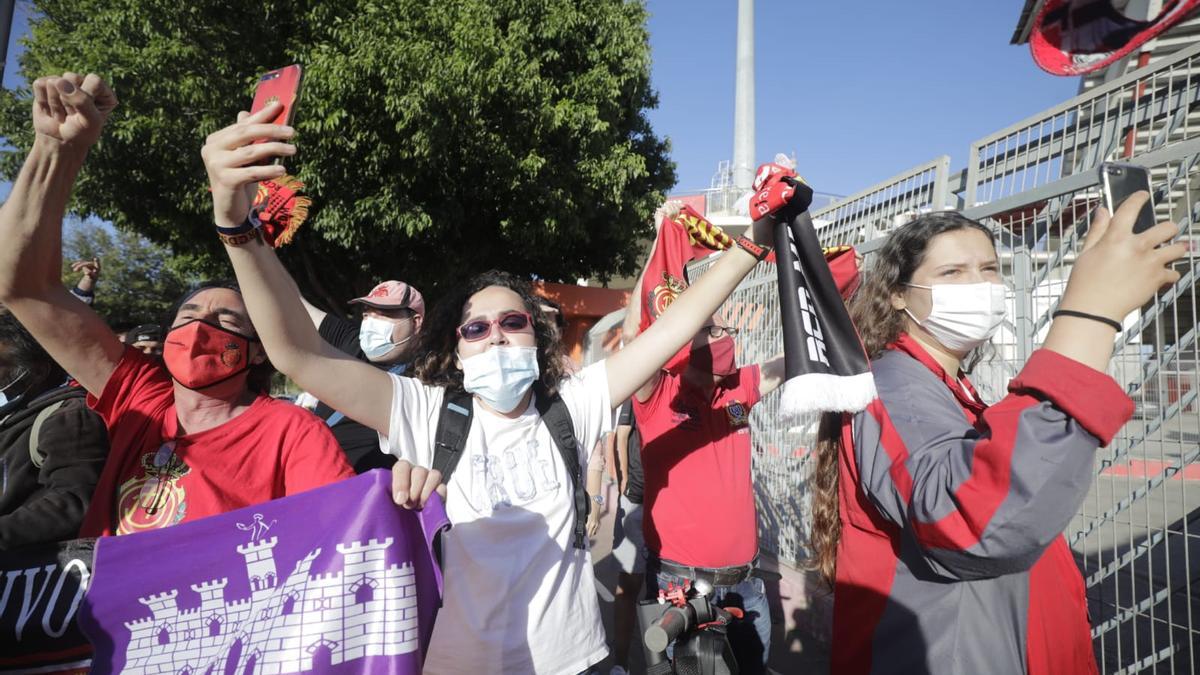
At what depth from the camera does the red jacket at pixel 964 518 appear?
3.73 ft

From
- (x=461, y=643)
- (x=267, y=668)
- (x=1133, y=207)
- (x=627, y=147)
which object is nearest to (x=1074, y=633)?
(x=1133, y=207)

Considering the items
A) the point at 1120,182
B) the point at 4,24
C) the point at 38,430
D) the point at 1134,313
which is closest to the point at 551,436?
the point at 1120,182

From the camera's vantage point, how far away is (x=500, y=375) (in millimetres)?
2064

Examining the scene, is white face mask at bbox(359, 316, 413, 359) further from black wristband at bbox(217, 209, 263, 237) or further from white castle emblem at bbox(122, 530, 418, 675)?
black wristband at bbox(217, 209, 263, 237)

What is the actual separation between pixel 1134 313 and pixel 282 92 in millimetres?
3166

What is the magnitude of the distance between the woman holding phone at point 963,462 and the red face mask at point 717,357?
3.56ft

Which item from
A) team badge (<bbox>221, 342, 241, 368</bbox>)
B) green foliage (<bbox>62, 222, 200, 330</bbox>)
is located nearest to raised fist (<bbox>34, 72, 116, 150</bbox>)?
team badge (<bbox>221, 342, 241, 368</bbox>)

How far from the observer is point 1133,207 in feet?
3.90

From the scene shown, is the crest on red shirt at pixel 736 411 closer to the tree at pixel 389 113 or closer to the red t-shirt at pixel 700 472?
the red t-shirt at pixel 700 472

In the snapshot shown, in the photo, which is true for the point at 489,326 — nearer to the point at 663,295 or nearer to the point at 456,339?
the point at 456,339

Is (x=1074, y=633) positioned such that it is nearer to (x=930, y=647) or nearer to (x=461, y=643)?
(x=930, y=647)

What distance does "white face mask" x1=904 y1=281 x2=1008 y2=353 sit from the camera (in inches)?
66.6

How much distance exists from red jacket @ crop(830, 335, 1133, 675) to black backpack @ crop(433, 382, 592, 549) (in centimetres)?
78

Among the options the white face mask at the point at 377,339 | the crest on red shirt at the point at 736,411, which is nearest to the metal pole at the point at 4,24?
the white face mask at the point at 377,339
